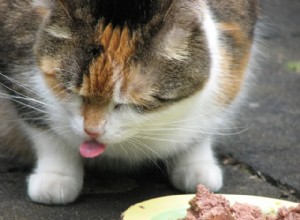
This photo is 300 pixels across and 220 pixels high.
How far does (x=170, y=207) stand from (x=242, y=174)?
2.08 feet

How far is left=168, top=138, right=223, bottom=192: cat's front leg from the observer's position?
2188mm

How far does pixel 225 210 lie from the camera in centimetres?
169

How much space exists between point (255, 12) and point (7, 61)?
90 cm

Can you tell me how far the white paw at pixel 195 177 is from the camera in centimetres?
218

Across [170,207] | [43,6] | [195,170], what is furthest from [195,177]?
[43,6]

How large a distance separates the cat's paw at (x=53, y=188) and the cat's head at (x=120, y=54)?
37 centimetres

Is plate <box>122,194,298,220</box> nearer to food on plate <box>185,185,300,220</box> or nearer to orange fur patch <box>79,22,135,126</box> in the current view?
→ food on plate <box>185,185,300,220</box>

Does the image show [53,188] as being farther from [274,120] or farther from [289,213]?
[274,120]

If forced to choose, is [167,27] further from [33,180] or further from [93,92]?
[33,180]

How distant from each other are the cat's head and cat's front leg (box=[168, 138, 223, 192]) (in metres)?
0.43

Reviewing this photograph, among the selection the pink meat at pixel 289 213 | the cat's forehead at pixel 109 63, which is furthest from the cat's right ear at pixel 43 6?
the pink meat at pixel 289 213

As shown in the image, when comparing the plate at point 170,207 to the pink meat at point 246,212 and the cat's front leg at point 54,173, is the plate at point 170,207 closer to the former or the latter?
the pink meat at point 246,212

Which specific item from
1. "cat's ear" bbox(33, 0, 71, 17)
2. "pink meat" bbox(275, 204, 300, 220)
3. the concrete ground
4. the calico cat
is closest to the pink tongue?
the calico cat

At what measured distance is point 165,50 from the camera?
5.78ft
